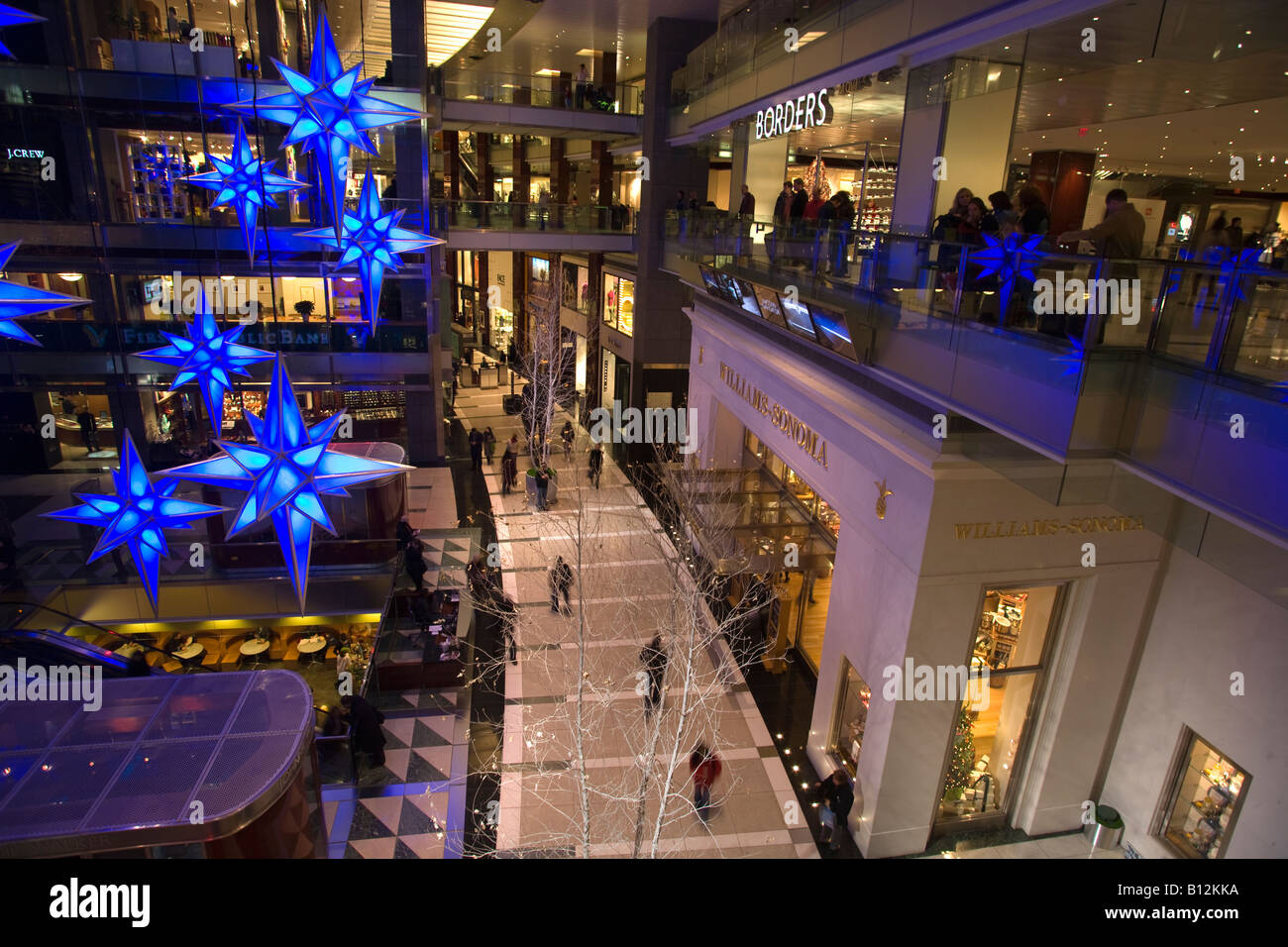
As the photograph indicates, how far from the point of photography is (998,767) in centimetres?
1032

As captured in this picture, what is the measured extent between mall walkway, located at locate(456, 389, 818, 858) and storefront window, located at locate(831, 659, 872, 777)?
3.00ft

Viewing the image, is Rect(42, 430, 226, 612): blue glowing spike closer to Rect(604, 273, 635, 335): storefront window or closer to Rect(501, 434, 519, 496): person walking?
Rect(501, 434, 519, 496): person walking

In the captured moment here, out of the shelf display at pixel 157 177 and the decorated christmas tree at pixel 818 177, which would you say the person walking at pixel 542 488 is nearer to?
the decorated christmas tree at pixel 818 177

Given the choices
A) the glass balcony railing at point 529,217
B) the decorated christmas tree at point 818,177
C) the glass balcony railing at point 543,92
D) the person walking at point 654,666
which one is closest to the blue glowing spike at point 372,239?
the person walking at point 654,666

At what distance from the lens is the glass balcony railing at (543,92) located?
2156cm

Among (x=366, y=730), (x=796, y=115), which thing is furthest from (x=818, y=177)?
(x=366, y=730)

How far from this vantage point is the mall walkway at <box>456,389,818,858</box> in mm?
9594

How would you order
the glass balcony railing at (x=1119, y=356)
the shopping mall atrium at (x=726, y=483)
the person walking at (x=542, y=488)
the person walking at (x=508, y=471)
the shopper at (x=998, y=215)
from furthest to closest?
the person walking at (x=508, y=471) < the person walking at (x=542, y=488) < the shopper at (x=998, y=215) < the shopping mall atrium at (x=726, y=483) < the glass balcony railing at (x=1119, y=356)

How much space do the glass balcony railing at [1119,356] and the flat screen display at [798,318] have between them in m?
2.30

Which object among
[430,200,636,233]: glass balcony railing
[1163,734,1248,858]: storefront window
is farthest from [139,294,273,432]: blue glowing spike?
[430,200,636,233]: glass balcony railing

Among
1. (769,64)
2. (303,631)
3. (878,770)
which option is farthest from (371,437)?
(878,770)

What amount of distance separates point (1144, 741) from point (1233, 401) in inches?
247
